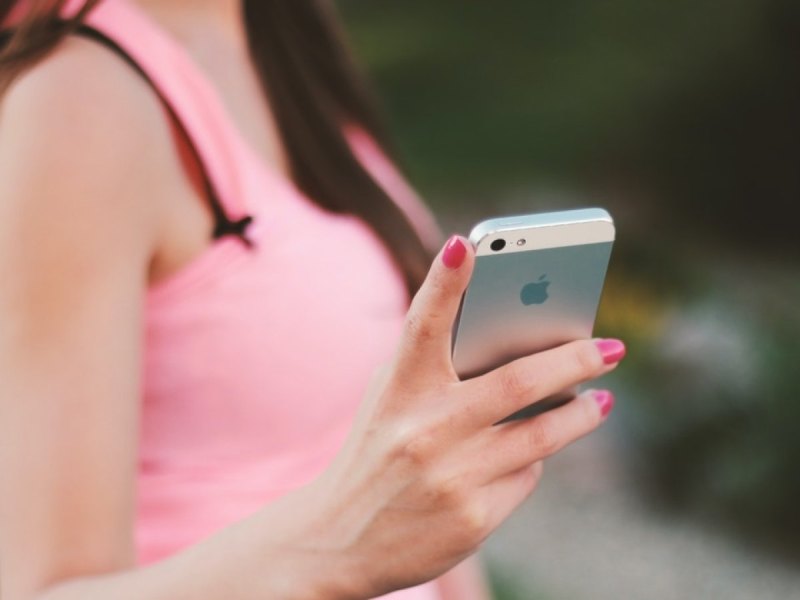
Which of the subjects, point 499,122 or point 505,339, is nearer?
→ point 505,339

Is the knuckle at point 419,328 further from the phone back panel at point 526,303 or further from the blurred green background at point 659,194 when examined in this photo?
the blurred green background at point 659,194

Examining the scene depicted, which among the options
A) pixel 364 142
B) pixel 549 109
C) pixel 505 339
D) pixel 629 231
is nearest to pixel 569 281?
pixel 505 339

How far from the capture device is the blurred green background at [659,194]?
3.13m

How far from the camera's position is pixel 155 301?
0.83 meters

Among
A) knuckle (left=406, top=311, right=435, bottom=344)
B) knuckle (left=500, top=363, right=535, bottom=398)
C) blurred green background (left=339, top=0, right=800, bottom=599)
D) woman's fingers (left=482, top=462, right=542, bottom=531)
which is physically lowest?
blurred green background (left=339, top=0, right=800, bottom=599)

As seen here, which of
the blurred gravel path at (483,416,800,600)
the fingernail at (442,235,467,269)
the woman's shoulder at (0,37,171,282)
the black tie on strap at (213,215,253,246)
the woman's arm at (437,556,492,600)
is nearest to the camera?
the fingernail at (442,235,467,269)

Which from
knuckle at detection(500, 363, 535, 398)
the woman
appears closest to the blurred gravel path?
the woman

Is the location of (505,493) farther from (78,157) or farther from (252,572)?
(78,157)

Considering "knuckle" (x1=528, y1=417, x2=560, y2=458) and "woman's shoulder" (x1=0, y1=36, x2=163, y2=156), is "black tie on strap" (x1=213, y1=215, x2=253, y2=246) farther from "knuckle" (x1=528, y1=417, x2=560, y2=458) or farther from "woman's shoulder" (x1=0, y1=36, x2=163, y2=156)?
"knuckle" (x1=528, y1=417, x2=560, y2=458)

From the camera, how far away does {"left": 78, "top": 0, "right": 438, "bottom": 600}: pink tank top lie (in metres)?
0.85

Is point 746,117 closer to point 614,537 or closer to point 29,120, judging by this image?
point 614,537

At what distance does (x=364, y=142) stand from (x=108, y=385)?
72cm

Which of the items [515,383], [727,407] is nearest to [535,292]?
[515,383]

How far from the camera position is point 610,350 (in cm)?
73
